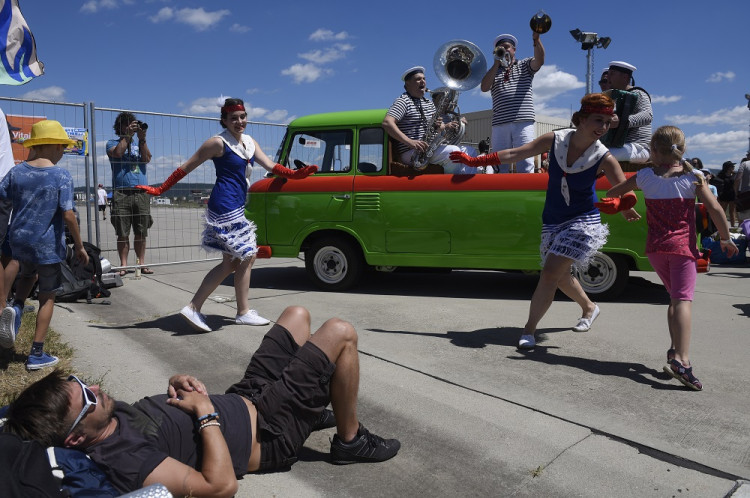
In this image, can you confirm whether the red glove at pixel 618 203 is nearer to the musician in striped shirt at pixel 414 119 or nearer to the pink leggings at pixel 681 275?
the pink leggings at pixel 681 275

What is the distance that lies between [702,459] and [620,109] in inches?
156

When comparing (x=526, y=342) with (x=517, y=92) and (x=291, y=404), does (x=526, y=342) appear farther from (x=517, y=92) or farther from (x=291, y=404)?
(x=517, y=92)

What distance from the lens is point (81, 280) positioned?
253 inches

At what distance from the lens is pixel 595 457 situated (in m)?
2.84

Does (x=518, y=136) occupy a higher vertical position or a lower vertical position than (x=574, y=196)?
higher

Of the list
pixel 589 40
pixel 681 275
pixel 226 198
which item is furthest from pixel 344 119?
pixel 589 40

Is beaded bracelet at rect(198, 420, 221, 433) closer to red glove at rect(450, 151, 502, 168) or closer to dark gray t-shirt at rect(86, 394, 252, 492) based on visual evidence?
dark gray t-shirt at rect(86, 394, 252, 492)

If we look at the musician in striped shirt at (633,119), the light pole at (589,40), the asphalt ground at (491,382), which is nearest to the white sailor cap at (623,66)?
the musician in striped shirt at (633,119)

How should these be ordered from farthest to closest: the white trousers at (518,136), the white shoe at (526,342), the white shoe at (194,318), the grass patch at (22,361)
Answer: the white trousers at (518,136) → the white shoe at (194,318) → the white shoe at (526,342) → the grass patch at (22,361)

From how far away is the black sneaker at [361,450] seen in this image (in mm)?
2807

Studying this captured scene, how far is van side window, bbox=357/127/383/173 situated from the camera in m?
6.76

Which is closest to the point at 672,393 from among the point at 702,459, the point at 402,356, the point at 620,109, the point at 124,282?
the point at 702,459

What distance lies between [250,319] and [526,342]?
240cm

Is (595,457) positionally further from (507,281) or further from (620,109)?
(507,281)
